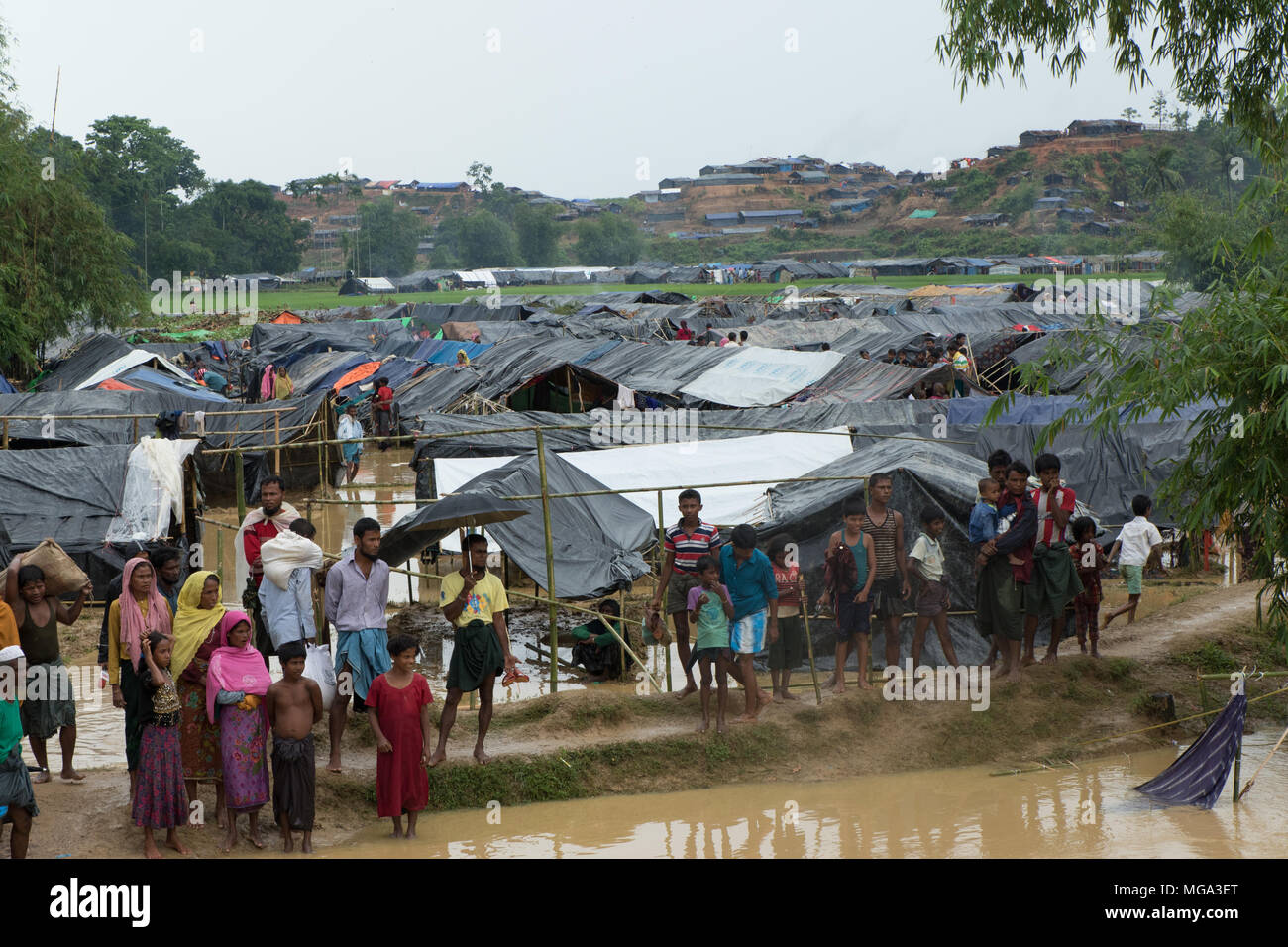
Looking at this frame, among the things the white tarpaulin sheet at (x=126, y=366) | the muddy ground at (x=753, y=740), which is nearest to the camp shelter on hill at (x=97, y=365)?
the white tarpaulin sheet at (x=126, y=366)

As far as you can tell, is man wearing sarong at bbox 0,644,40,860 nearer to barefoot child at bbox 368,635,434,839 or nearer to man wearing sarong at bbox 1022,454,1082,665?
barefoot child at bbox 368,635,434,839

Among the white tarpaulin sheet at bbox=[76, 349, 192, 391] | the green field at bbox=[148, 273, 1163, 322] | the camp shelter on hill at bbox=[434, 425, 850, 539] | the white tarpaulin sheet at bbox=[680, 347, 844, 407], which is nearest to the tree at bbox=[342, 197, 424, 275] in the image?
the green field at bbox=[148, 273, 1163, 322]

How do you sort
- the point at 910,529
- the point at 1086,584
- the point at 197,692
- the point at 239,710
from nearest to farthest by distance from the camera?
the point at 239,710 → the point at 197,692 → the point at 1086,584 → the point at 910,529

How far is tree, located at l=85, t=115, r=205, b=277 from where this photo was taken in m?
86.9

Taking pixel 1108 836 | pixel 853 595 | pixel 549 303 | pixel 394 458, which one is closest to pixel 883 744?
pixel 853 595

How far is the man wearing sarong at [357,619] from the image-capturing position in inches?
289

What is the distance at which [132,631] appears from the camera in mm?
6738

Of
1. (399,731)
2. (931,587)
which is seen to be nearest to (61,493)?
(399,731)

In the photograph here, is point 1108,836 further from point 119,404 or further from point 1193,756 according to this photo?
point 119,404

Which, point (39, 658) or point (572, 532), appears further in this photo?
point (572, 532)

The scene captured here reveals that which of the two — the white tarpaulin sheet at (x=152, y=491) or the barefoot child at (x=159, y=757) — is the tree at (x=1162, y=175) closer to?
the white tarpaulin sheet at (x=152, y=491)

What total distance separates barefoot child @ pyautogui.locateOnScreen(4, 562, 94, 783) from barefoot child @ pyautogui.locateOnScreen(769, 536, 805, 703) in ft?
15.2

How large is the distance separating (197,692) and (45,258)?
2655cm

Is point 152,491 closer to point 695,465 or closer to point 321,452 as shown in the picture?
point 321,452
